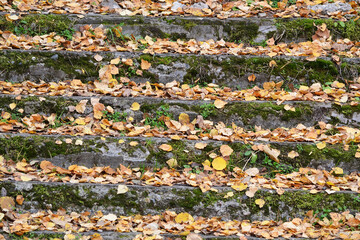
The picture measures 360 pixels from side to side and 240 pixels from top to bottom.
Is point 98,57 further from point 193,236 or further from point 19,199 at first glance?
point 193,236

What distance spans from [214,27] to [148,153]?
83.7 inches

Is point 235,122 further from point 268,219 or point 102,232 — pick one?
point 102,232

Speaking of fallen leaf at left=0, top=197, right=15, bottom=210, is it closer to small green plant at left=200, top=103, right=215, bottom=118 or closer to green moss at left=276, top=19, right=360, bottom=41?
small green plant at left=200, top=103, right=215, bottom=118

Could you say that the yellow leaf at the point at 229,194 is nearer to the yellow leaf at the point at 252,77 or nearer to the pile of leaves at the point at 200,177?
the pile of leaves at the point at 200,177

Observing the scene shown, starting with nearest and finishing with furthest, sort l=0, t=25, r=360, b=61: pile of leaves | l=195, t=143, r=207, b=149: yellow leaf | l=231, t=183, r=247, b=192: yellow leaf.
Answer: l=231, t=183, r=247, b=192: yellow leaf, l=195, t=143, r=207, b=149: yellow leaf, l=0, t=25, r=360, b=61: pile of leaves


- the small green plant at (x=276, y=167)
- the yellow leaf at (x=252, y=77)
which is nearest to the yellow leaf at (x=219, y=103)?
the yellow leaf at (x=252, y=77)

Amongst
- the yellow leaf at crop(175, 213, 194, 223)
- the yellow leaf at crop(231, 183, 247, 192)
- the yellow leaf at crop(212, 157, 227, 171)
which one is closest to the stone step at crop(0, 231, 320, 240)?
the yellow leaf at crop(175, 213, 194, 223)

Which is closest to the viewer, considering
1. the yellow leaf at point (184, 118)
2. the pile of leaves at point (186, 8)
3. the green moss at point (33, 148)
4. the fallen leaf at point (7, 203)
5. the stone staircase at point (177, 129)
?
the fallen leaf at point (7, 203)

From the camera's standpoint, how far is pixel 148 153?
3533 mm

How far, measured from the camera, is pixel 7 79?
424 centimetres

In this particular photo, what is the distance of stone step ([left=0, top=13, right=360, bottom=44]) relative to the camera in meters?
4.80

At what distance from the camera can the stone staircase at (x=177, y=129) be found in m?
3.14

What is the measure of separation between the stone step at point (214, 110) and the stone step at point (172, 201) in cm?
91

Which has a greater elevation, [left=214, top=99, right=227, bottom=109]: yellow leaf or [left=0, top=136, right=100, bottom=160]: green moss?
[left=214, top=99, right=227, bottom=109]: yellow leaf
